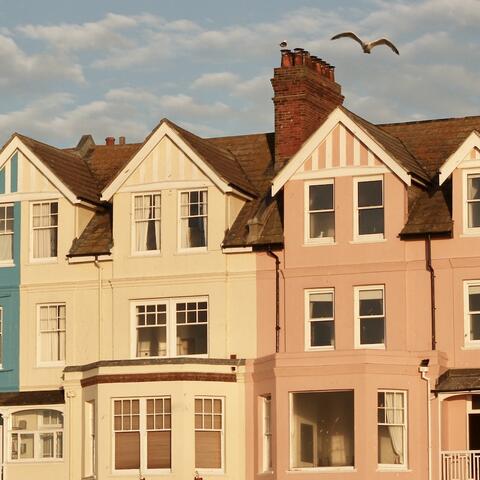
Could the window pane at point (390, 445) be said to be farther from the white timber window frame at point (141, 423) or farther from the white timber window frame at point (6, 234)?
the white timber window frame at point (6, 234)

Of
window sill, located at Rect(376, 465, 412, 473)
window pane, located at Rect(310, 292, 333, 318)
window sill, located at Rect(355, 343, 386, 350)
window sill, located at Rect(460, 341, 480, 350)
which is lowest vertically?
window sill, located at Rect(376, 465, 412, 473)

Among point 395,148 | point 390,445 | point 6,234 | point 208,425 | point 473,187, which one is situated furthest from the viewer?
point 6,234

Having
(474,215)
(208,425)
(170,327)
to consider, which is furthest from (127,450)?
(474,215)

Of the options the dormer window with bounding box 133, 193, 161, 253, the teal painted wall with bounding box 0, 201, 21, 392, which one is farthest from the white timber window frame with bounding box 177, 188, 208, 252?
the teal painted wall with bounding box 0, 201, 21, 392

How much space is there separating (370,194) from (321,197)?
1645mm

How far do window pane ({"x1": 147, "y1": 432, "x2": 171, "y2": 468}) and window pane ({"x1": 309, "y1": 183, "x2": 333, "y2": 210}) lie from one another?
866cm

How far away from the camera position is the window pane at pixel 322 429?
56.9m

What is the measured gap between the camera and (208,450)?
58344 millimetres

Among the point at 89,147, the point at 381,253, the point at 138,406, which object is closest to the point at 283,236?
the point at 381,253

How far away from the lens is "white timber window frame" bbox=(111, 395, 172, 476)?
2286 inches

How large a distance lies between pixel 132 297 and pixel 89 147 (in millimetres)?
9061

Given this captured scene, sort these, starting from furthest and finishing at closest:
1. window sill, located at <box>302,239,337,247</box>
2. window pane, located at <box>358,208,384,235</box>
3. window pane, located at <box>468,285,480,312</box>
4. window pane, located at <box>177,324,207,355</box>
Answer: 1. window pane, located at <box>177,324,207,355</box>
2. window sill, located at <box>302,239,337,247</box>
3. window pane, located at <box>358,208,384,235</box>
4. window pane, located at <box>468,285,480,312</box>

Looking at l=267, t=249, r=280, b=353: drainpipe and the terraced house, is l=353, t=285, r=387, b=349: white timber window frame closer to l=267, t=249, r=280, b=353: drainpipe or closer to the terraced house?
the terraced house

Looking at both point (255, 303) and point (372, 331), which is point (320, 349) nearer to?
point (372, 331)
